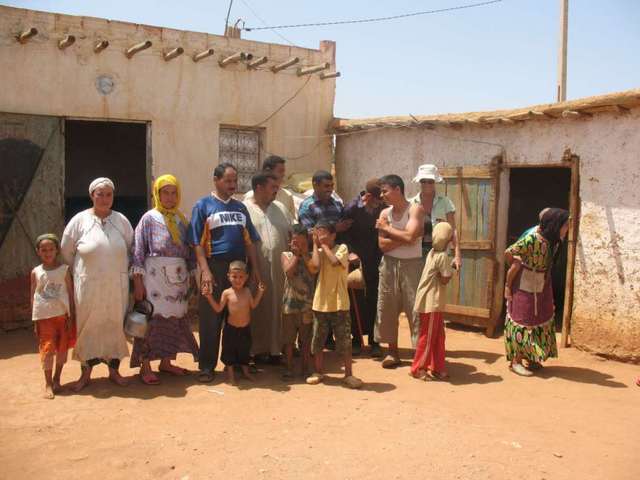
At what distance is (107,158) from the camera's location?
472 inches

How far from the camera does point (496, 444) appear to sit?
3949 millimetres

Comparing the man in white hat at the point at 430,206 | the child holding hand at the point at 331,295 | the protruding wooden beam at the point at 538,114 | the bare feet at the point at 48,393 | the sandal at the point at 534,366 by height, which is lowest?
the bare feet at the point at 48,393

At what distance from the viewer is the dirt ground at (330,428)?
11.9 ft

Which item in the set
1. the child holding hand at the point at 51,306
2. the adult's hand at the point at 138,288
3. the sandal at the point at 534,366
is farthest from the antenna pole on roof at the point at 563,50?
the child holding hand at the point at 51,306

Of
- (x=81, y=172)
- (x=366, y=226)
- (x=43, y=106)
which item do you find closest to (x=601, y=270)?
(x=366, y=226)

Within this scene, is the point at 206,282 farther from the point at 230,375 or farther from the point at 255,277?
the point at 230,375

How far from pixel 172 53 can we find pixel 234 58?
2.79ft

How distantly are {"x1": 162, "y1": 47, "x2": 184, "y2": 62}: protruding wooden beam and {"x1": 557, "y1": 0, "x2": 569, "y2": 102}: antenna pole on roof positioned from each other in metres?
7.45

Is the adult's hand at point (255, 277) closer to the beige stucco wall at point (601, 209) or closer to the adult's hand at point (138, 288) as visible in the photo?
the adult's hand at point (138, 288)

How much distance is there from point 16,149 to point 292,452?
5176mm

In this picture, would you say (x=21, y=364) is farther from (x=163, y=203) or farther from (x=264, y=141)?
(x=264, y=141)

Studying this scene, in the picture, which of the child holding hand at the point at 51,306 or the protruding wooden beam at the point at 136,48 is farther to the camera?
the protruding wooden beam at the point at 136,48

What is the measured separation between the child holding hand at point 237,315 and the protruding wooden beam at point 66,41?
366 centimetres

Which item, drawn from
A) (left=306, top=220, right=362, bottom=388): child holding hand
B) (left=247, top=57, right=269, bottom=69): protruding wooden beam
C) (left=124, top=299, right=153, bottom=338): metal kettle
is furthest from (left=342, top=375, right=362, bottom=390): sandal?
(left=247, top=57, right=269, bottom=69): protruding wooden beam
